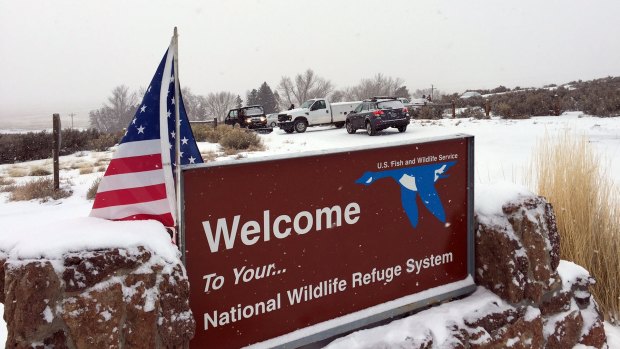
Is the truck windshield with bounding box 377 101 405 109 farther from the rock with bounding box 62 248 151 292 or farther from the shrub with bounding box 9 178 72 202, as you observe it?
the rock with bounding box 62 248 151 292

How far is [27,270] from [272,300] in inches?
44.5

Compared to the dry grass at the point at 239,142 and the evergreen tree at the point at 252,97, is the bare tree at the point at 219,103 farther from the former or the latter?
the dry grass at the point at 239,142

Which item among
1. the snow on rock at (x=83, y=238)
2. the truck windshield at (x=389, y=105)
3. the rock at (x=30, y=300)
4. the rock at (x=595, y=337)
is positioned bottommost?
the rock at (x=595, y=337)

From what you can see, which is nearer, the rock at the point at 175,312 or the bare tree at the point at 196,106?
the rock at the point at 175,312

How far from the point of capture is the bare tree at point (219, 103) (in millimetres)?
113250

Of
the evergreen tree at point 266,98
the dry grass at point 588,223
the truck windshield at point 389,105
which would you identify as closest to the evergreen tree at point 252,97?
the evergreen tree at point 266,98

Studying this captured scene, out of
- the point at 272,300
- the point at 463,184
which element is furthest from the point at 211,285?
the point at 463,184

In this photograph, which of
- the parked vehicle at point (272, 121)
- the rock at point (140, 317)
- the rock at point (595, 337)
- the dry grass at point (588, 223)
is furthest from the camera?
the parked vehicle at point (272, 121)

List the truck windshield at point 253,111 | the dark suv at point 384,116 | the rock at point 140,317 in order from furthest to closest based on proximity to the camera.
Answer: the truck windshield at point 253,111, the dark suv at point 384,116, the rock at point 140,317

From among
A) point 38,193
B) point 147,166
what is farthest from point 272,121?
point 147,166

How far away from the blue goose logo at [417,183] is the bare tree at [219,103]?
112 metres

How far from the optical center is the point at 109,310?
189 cm

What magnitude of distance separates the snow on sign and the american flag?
0.27m

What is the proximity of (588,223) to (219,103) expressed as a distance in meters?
115
